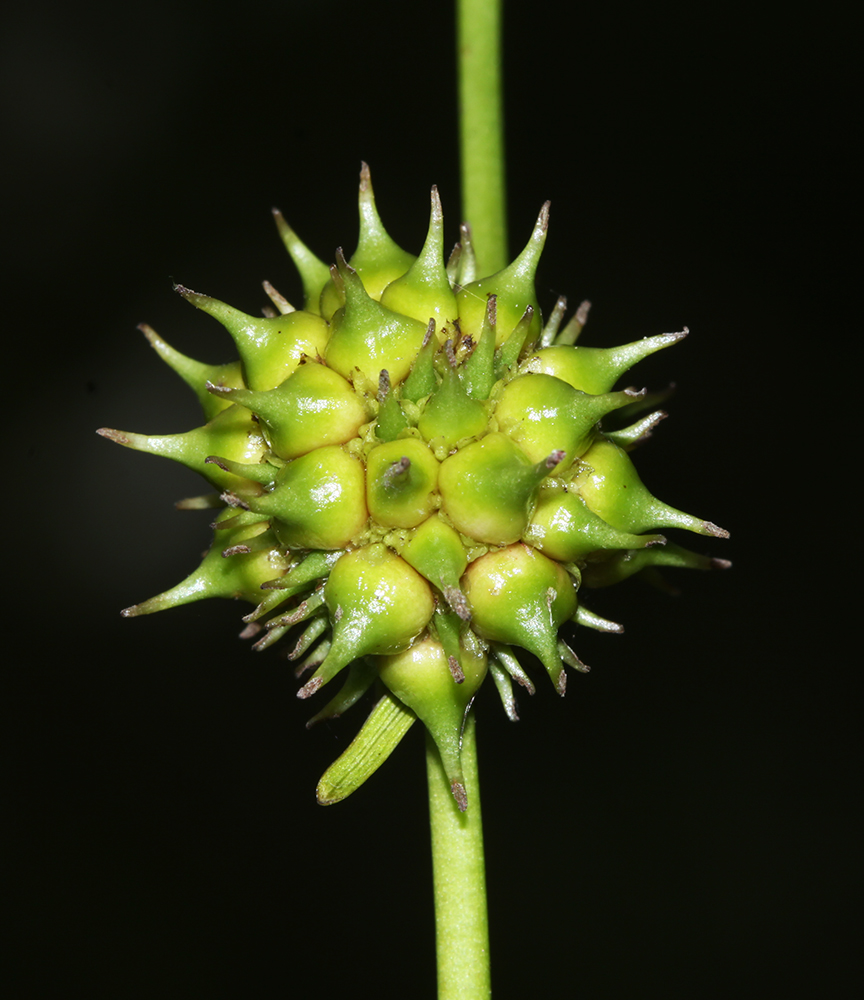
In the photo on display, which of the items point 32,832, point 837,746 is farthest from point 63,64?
point 837,746

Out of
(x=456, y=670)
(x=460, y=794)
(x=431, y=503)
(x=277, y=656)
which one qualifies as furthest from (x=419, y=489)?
(x=277, y=656)

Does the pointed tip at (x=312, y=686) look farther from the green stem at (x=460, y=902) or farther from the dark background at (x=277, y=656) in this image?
the dark background at (x=277, y=656)

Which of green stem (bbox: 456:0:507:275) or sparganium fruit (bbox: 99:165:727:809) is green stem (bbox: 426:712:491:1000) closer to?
sparganium fruit (bbox: 99:165:727:809)

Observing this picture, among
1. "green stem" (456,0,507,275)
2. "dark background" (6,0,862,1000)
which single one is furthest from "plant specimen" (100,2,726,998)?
"dark background" (6,0,862,1000)

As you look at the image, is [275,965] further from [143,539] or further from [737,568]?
[737,568]

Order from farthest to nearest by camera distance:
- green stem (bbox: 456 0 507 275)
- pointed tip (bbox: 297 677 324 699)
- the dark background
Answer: the dark background, green stem (bbox: 456 0 507 275), pointed tip (bbox: 297 677 324 699)

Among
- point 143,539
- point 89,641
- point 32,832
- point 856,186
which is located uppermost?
point 856,186
